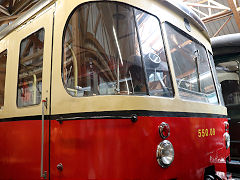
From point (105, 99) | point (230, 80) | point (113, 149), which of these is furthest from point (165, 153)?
point (230, 80)

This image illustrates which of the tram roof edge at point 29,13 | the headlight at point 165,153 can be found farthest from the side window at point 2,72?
the headlight at point 165,153

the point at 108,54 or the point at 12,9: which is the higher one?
the point at 12,9

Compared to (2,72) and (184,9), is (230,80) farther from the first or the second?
(2,72)

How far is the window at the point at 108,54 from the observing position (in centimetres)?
181

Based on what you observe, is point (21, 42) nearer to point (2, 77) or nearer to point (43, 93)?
point (2, 77)

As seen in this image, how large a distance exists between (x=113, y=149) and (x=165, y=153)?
411mm

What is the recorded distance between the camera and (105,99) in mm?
1689

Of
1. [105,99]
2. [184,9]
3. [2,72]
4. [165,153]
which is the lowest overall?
[165,153]

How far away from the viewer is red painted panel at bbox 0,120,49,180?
2.03 meters

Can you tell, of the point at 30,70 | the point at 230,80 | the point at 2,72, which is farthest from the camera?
the point at 230,80

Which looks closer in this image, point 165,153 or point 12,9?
point 165,153

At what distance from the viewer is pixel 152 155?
5.60 ft

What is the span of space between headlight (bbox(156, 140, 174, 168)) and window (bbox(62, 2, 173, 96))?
40 centimetres

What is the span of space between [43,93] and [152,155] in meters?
1.06
